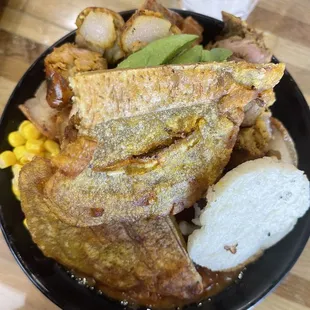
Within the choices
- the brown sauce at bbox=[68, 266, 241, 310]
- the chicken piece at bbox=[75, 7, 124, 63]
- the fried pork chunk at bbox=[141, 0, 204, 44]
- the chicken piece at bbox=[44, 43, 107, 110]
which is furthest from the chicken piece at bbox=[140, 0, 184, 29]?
the brown sauce at bbox=[68, 266, 241, 310]

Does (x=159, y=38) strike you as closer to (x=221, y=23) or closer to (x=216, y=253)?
(x=221, y=23)

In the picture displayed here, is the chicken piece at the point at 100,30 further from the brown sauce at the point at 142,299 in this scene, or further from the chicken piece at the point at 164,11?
the brown sauce at the point at 142,299

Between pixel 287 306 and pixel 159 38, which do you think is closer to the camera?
pixel 159 38

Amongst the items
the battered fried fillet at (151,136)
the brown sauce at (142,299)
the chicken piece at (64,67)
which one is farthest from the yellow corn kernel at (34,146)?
the brown sauce at (142,299)

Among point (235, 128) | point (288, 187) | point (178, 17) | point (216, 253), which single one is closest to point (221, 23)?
point (178, 17)

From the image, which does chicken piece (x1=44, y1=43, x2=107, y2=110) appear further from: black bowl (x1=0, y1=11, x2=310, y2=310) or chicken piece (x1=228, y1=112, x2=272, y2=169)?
chicken piece (x1=228, y1=112, x2=272, y2=169)

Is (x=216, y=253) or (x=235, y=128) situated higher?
(x=235, y=128)
